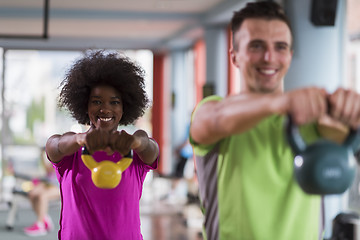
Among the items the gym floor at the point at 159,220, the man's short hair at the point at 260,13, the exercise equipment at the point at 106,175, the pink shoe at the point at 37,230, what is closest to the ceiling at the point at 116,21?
the pink shoe at the point at 37,230

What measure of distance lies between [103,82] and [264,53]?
2.51 feet

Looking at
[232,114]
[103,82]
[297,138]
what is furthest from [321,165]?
[103,82]

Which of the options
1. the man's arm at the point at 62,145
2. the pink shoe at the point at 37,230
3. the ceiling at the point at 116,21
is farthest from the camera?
the ceiling at the point at 116,21

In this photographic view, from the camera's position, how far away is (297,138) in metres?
0.88

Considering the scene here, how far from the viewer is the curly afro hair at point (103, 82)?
1.75 meters

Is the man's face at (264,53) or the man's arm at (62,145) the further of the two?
the man's arm at (62,145)

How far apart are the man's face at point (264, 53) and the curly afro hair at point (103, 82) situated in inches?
27.6

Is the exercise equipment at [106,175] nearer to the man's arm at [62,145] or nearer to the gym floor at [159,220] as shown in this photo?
the man's arm at [62,145]

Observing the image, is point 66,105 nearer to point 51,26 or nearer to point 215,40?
point 215,40

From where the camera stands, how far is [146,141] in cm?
156

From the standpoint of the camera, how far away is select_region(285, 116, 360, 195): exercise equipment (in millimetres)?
844

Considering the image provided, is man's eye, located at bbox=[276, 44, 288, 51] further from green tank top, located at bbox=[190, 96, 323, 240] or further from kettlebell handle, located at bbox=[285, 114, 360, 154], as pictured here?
kettlebell handle, located at bbox=[285, 114, 360, 154]

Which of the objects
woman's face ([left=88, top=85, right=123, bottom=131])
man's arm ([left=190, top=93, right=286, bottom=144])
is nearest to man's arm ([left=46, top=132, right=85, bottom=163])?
woman's face ([left=88, top=85, right=123, bottom=131])

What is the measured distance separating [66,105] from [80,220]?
1.47 feet
